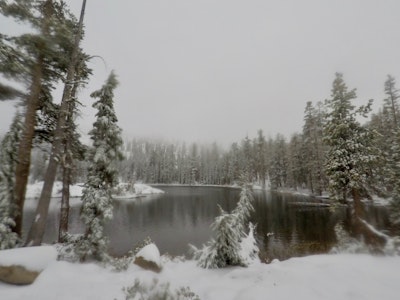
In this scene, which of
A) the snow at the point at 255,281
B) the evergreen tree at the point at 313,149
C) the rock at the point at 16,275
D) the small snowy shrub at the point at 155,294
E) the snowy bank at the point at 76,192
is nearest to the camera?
the small snowy shrub at the point at 155,294

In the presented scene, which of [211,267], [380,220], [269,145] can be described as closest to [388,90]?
[380,220]

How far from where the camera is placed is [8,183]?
28.5 feet

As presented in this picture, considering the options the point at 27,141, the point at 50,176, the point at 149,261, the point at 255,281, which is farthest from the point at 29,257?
the point at 255,281

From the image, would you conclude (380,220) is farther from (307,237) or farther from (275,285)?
(275,285)

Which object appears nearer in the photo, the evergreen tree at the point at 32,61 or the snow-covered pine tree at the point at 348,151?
the evergreen tree at the point at 32,61

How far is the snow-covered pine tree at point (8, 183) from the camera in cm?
759

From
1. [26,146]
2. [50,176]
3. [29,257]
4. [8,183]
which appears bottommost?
[29,257]

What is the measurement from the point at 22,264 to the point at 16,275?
283 mm

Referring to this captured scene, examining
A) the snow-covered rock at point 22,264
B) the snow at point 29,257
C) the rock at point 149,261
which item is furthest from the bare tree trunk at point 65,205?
the rock at point 149,261

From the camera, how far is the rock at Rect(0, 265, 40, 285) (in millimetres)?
5500

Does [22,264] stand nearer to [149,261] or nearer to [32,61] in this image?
[149,261]

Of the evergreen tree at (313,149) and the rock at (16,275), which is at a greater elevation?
the evergreen tree at (313,149)

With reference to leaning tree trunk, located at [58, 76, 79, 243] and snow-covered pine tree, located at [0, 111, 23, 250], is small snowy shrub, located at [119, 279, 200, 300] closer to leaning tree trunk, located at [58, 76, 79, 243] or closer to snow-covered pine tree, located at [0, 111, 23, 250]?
snow-covered pine tree, located at [0, 111, 23, 250]

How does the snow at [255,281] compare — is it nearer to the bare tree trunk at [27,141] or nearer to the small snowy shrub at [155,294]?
the small snowy shrub at [155,294]
